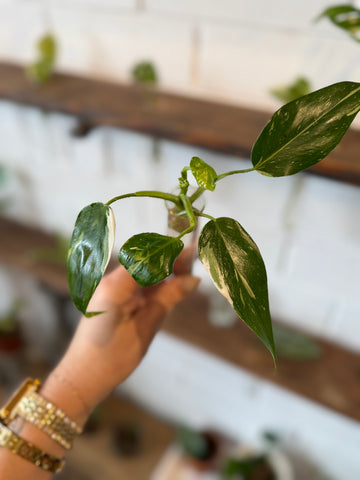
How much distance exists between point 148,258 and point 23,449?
0.31 meters

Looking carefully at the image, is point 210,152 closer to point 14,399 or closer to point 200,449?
point 14,399

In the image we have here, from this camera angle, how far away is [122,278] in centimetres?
51

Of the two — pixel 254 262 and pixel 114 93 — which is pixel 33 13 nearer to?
pixel 114 93

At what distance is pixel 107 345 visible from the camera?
1.69ft

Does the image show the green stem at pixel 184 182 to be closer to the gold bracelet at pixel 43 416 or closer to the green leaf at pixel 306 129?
the green leaf at pixel 306 129

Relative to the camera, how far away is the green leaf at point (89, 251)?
336 mm

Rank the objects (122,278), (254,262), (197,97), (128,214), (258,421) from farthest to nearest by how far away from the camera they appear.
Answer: (258,421) → (128,214) → (197,97) → (122,278) → (254,262)

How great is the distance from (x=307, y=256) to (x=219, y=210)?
197 mm

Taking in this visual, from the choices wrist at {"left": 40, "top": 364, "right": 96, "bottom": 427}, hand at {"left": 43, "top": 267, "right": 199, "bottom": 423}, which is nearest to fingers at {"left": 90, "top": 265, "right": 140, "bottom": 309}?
hand at {"left": 43, "top": 267, "right": 199, "bottom": 423}

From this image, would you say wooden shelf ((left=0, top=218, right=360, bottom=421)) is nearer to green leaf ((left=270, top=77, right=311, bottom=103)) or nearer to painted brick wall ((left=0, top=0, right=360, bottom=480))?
painted brick wall ((left=0, top=0, right=360, bottom=480))

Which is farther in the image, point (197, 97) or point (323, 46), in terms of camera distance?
point (197, 97)

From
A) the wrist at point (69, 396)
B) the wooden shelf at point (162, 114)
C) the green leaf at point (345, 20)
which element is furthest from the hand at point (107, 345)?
the green leaf at point (345, 20)

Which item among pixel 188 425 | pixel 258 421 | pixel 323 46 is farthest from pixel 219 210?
pixel 188 425

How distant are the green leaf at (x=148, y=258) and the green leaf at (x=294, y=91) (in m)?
0.35
